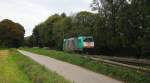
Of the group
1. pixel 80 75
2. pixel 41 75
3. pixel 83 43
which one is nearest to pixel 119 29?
pixel 83 43

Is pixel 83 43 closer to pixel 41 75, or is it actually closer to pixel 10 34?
pixel 41 75

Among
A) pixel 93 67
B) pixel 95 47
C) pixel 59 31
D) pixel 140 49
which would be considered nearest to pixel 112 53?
pixel 95 47

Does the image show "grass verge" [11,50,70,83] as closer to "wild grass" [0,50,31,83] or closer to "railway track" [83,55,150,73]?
"wild grass" [0,50,31,83]

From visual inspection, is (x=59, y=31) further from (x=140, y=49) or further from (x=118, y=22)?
(x=140, y=49)

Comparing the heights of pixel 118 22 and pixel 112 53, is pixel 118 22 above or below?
above

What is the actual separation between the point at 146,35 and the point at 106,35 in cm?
1291

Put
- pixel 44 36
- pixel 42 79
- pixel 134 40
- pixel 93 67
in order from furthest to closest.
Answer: pixel 44 36 → pixel 134 40 → pixel 93 67 → pixel 42 79

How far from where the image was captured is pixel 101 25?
6506 centimetres

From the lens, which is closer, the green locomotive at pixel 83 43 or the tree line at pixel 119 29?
the tree line at pixel 119 29

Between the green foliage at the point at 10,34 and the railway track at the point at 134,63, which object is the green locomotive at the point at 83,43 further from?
the green foliage at the point at 10,34

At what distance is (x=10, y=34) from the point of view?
13600 centimetres

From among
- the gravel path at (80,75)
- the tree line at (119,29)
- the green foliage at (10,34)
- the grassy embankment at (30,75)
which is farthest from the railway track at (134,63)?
the green foliage at (10,34)

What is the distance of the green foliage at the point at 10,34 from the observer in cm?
13500

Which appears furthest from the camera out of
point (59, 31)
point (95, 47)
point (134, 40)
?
point (59, 31)
